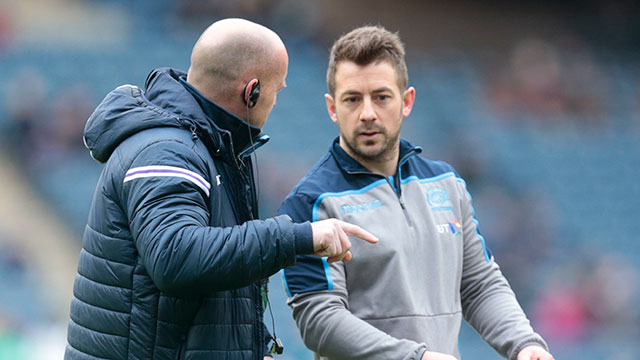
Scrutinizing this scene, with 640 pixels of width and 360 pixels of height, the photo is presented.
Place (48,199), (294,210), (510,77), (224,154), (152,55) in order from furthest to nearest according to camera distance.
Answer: (510,77) < (152,55) < (48,199) < (294,210) < (224,154)

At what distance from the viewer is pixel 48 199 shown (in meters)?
7.33

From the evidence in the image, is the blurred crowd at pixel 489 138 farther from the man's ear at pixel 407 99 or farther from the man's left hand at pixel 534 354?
the man's left hand at pixel 534 354

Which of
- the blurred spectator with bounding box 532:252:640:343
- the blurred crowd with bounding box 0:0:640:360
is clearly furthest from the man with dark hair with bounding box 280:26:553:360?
the blurred spectator with bounding box 532:252:640:343

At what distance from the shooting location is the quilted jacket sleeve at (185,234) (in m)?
1.60

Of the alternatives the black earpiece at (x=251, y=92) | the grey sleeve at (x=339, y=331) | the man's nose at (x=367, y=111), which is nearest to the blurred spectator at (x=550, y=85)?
the man's nose at (x=367, y=111)

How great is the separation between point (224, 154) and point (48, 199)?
19.4 ft

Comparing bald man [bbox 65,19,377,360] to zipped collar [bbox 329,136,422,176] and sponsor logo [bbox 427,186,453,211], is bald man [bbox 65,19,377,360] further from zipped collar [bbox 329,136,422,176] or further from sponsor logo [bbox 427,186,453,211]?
sponsor logo [bbox 427,186,453,211]

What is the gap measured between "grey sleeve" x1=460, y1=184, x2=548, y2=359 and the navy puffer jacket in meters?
0.79

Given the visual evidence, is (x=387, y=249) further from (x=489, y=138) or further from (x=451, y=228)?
(x=489, y=138)

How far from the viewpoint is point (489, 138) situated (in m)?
8.96

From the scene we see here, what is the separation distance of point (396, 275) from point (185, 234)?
31.9 inches

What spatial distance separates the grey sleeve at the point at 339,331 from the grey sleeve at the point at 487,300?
0.41 meters

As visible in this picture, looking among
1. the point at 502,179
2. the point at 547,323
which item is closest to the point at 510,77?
the point at 502,179

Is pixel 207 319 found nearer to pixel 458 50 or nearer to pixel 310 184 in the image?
pixel 310 184
